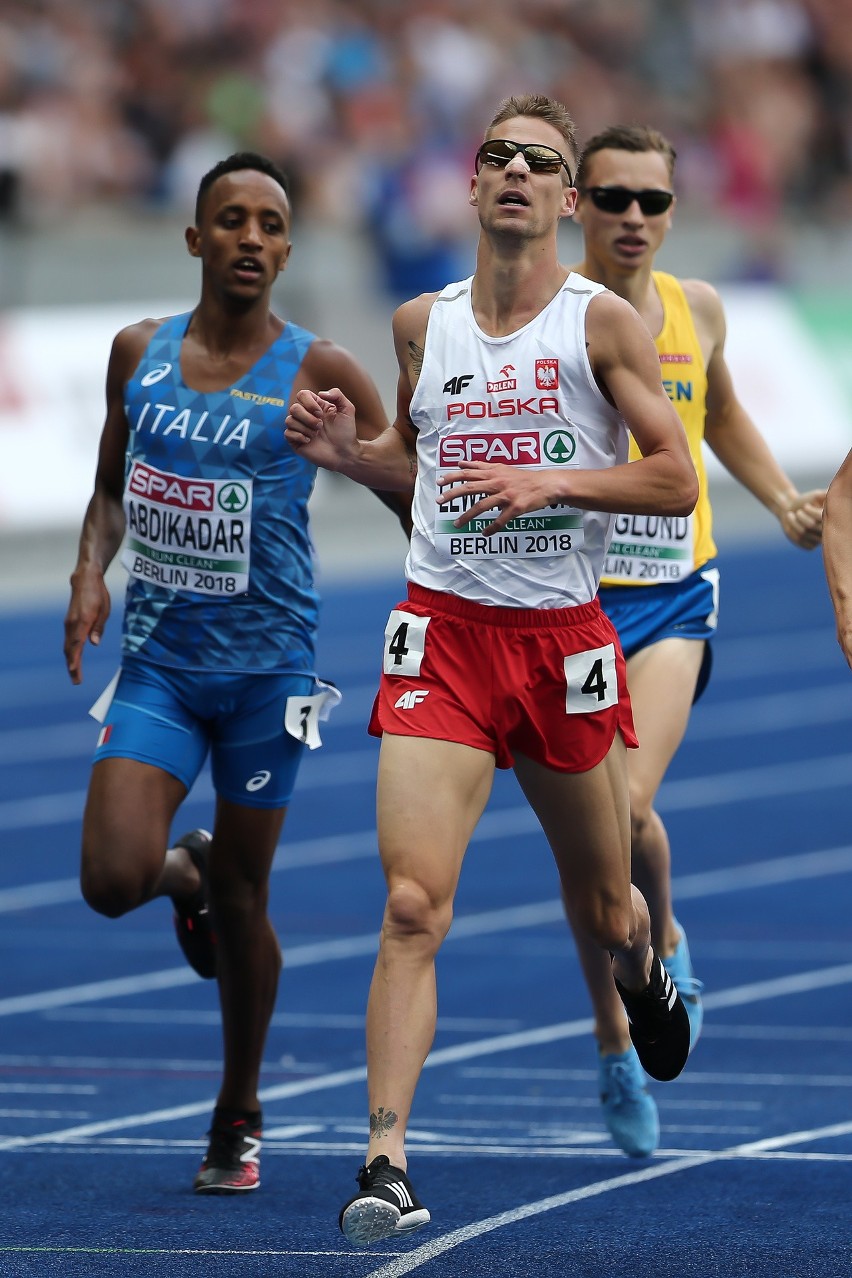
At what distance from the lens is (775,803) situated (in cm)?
1384

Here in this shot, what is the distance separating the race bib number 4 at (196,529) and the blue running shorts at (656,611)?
130 centimetres

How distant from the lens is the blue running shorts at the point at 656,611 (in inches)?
299

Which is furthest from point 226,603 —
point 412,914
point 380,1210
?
point 380,1210

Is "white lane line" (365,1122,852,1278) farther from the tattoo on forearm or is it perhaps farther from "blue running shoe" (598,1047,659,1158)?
the tattoo on forearm

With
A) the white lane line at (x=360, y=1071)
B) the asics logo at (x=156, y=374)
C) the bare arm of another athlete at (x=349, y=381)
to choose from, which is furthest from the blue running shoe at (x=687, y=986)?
the asics logo at (x=156, y=374)

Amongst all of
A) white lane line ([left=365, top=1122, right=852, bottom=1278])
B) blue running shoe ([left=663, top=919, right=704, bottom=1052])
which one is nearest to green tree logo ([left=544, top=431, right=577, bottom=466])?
white lane line ([left=365, top=1122, right=852, bottom=1278])

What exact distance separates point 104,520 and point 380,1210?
2738mm

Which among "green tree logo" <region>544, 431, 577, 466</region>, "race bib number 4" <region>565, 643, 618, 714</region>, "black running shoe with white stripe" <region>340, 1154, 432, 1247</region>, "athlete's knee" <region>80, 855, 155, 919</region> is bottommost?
"black running shoe with white stripe" <region>340, 1154, 432, 1247</region>

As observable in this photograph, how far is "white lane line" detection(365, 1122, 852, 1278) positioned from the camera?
5.70 metres

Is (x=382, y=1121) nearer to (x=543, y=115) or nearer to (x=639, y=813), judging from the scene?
(x=639, y=813)

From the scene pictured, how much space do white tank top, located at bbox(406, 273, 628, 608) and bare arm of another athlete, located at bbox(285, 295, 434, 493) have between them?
5.0 inches

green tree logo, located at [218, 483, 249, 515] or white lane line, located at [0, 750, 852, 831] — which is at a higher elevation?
white lane line, located at [0, 750, 852, 831]

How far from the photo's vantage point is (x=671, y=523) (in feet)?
25.0

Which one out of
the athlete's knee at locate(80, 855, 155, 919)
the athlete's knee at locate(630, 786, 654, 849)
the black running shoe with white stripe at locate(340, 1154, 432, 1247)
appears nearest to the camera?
the black running shoe with white stripe at locate(340, 1154, 432, 1247)
